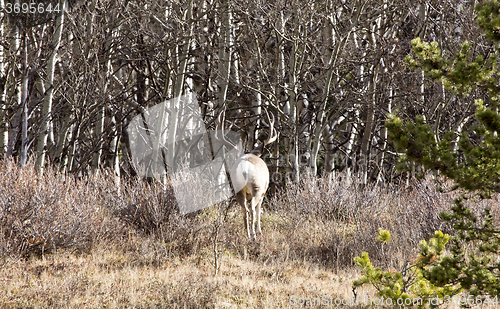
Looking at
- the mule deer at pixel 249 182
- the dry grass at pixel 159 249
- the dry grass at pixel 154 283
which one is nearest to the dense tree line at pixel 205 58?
the dry grass at pixel 159 249

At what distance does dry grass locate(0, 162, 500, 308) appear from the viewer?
528cm

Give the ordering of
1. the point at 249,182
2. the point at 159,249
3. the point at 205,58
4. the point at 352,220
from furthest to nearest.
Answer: the point at 205,58, the point at 352,220, the point at 249,182, the point at 159,249

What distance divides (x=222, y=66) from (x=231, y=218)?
4055 mm

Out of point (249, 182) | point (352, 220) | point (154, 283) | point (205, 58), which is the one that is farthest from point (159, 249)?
point (205, 58)

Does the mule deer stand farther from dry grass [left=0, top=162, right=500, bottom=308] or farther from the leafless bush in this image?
the leafless bush

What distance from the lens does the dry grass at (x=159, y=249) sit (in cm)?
528

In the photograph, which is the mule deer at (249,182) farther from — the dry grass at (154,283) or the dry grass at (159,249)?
the dry grass at (154,283)

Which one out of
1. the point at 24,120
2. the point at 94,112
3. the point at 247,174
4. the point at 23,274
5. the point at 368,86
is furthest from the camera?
the point at 368,86

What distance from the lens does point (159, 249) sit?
21.8 feet

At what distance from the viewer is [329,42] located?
11.2 metres

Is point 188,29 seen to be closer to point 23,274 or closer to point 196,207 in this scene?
point 196,207

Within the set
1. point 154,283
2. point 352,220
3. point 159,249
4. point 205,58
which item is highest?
point 205,58

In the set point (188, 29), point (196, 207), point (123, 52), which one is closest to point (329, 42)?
point (188, 29)

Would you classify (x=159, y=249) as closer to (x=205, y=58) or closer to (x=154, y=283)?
(x=154, y=283)
